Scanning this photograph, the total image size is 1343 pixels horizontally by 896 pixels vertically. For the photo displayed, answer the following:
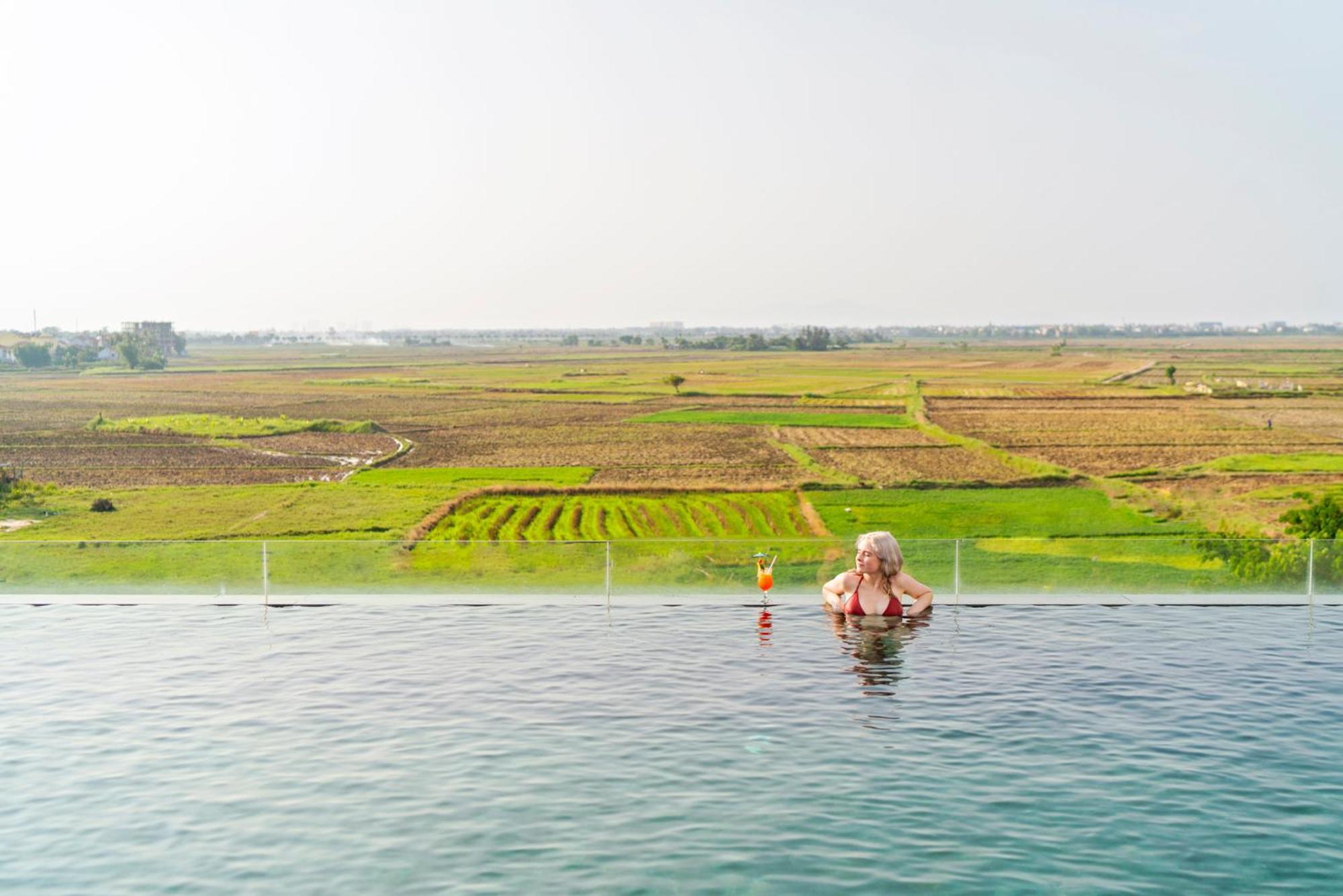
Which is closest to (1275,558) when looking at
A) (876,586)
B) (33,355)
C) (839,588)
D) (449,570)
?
(876,586)

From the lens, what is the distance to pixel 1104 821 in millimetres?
10969

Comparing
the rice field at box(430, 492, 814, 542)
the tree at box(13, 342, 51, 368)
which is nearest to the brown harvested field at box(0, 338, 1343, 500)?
the rice field at box(430, 492, 814, 542)

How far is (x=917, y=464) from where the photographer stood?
78188mm

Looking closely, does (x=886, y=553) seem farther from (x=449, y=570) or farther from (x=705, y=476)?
(x=705, y=476)

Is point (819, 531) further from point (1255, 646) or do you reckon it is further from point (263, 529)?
point (1255, 646)

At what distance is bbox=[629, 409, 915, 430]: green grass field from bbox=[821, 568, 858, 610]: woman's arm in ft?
264

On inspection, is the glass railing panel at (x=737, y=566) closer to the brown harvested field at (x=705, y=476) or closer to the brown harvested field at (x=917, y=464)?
the brown harvested field at (x=705, y=476)

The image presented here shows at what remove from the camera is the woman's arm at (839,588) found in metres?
18.6

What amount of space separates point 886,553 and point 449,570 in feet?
24.6

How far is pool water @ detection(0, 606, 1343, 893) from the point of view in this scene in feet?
33.3

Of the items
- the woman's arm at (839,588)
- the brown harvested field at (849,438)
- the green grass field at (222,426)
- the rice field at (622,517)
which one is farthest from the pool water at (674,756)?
the green grass field at (222,426)

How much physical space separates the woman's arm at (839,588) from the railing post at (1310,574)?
7.51m

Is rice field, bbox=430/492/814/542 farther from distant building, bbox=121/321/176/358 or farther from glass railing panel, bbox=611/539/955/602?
distant building, bbox=121/321/176/358

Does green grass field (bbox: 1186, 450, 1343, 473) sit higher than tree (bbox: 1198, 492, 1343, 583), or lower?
lower
